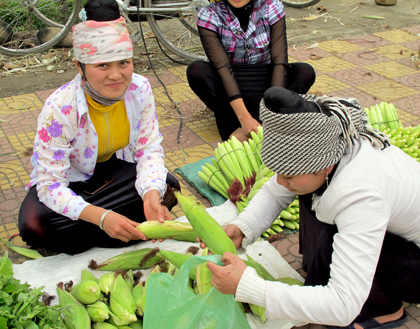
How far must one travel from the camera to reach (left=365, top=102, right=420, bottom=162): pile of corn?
9.21ft

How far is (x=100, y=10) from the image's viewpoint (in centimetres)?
212

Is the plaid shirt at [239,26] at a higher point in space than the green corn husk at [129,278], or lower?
higher

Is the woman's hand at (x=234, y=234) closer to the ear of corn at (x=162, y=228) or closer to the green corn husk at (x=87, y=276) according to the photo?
the ear of corn at (x=162, y=228)

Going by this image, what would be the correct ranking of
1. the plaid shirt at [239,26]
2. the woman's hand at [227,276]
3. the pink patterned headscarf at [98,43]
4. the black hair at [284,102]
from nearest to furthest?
the black hair at [284,102] → the woman's hand at [227,276] → the pink patterned headscarf at [98,43] → the plaid shirt at [239,26]

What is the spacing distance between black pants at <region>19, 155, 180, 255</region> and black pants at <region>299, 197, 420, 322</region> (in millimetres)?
1007

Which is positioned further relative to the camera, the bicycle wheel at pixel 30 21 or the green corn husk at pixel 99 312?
the bicycle wheel at pixel 30 21

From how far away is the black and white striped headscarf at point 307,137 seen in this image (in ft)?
5.19

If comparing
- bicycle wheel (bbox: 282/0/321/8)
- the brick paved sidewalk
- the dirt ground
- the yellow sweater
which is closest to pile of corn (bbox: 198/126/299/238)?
the brick paved sidewalk

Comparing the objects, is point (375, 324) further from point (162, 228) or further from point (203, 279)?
point (162, 228)

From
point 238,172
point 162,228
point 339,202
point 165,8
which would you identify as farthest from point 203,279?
point 165,8

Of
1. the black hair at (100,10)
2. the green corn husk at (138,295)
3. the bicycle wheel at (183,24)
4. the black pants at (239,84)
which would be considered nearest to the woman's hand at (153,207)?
the green corn husk at (138,295)

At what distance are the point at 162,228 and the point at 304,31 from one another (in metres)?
5.05

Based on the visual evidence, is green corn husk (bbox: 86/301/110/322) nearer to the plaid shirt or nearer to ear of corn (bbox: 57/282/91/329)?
ear of corn (bbox: 57/282/91/329)

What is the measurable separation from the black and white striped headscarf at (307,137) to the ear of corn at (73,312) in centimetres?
100
